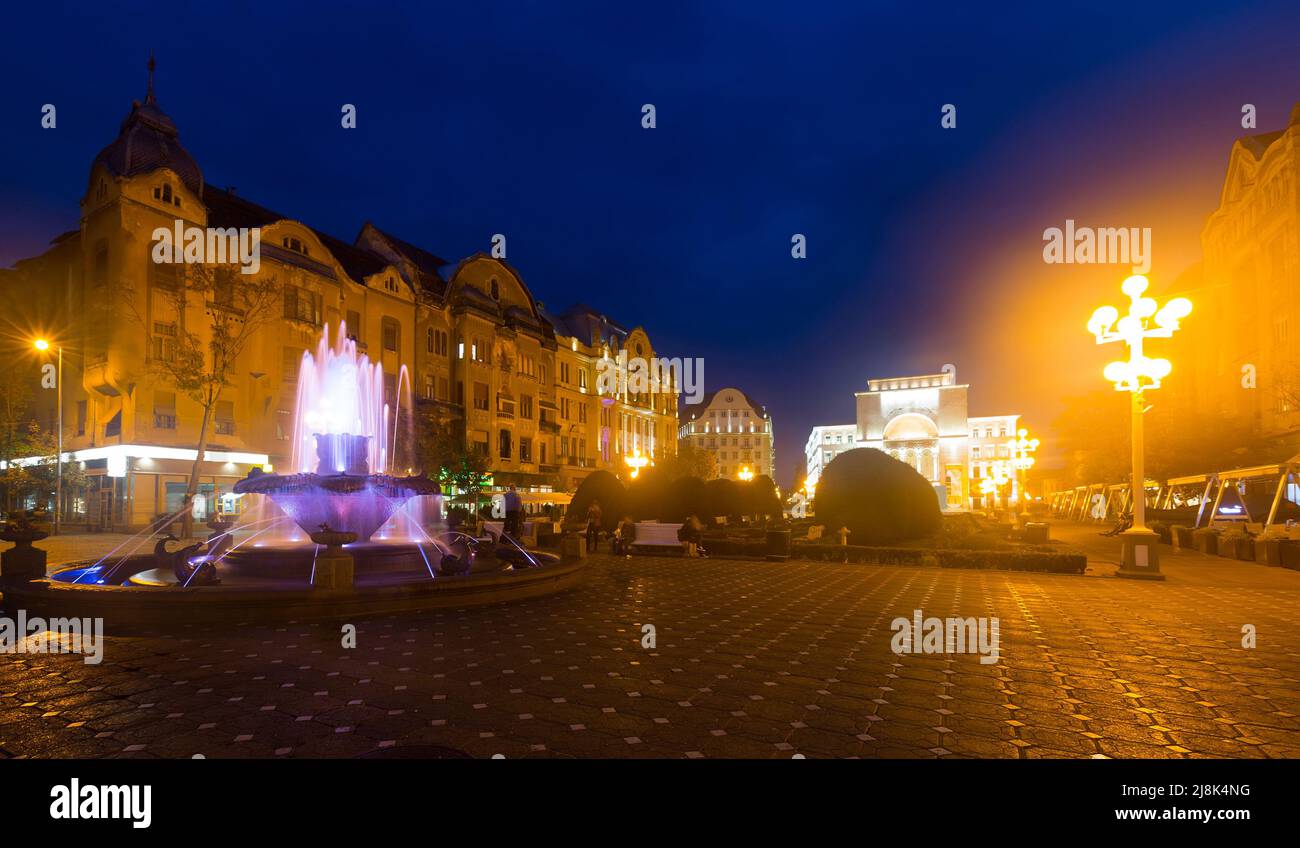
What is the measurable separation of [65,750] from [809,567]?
17671mm

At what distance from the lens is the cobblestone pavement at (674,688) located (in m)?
5.31

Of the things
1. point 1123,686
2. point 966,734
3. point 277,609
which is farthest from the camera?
point 277,609

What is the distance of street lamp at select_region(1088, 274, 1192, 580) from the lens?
16.6m

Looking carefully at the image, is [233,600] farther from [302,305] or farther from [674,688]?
[302,305]

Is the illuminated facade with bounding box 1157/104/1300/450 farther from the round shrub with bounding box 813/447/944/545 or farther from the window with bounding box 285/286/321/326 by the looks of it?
the window with bounding box 285/286/321/326

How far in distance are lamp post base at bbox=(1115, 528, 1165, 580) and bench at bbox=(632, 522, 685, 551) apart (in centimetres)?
1299

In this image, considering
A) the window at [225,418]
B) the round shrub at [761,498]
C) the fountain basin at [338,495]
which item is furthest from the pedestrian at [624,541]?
the window at [225,418]

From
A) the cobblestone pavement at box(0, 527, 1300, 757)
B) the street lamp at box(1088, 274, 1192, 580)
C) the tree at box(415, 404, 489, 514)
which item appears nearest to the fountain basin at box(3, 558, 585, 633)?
the cobblestone pavement at box(0, 527, 1300, 757)

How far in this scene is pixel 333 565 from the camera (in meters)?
11.1

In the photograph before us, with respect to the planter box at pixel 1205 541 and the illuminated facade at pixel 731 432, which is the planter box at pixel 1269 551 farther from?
the illuminated facade at pixel 731 432

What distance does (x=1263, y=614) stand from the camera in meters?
11.3

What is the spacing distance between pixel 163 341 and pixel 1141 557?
40.2m
